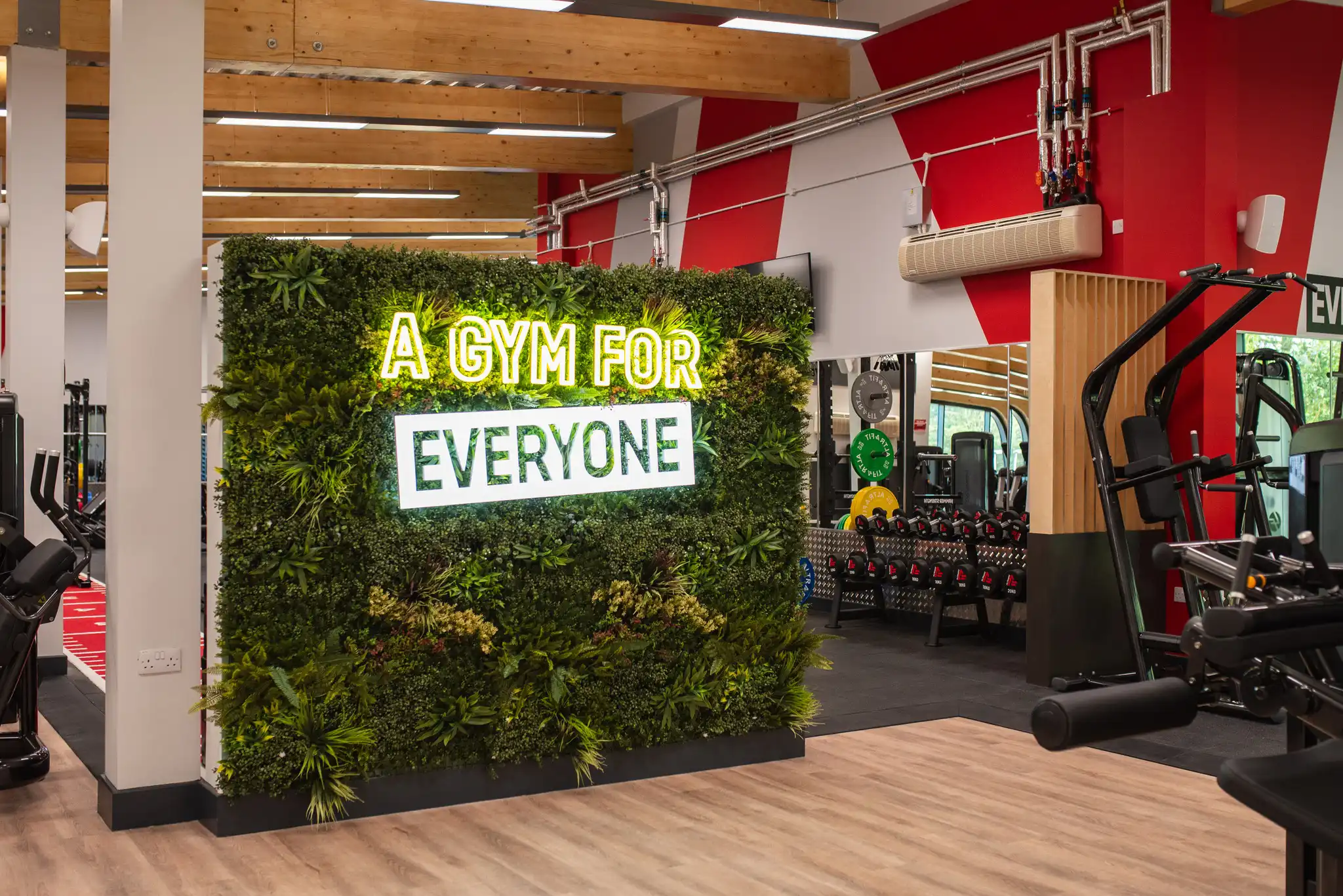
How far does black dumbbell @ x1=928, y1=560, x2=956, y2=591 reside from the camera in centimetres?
765

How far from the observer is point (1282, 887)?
355 cm

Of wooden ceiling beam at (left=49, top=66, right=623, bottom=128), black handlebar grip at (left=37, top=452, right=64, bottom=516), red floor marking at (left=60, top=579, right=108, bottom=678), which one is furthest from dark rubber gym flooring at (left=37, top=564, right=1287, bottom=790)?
wooden ceiling beam at (left=49, top=66, right=623, bottom=128)

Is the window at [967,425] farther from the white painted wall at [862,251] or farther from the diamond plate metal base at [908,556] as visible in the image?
the diamond plate metal base at [908,556]

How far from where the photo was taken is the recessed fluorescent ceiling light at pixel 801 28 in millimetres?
6711

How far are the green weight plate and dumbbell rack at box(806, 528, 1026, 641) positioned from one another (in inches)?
17.8

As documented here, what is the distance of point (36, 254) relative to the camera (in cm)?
699

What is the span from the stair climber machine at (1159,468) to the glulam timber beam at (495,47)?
3.61 meters

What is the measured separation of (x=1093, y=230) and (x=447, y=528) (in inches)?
173

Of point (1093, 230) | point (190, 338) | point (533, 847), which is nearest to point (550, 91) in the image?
point (1093, 230)

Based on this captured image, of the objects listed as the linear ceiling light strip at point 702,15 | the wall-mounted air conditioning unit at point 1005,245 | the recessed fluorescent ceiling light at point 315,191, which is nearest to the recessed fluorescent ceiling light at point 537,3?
the linear ceiling light strip at point 702,15

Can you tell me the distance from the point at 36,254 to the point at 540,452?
13.7 ft

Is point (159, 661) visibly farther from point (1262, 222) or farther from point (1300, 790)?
point (1262, 222)

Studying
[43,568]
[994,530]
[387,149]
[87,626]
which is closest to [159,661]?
[43,568]

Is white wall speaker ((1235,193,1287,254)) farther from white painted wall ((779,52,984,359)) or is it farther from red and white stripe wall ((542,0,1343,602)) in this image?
white painted wall ((779,52,984,359))
